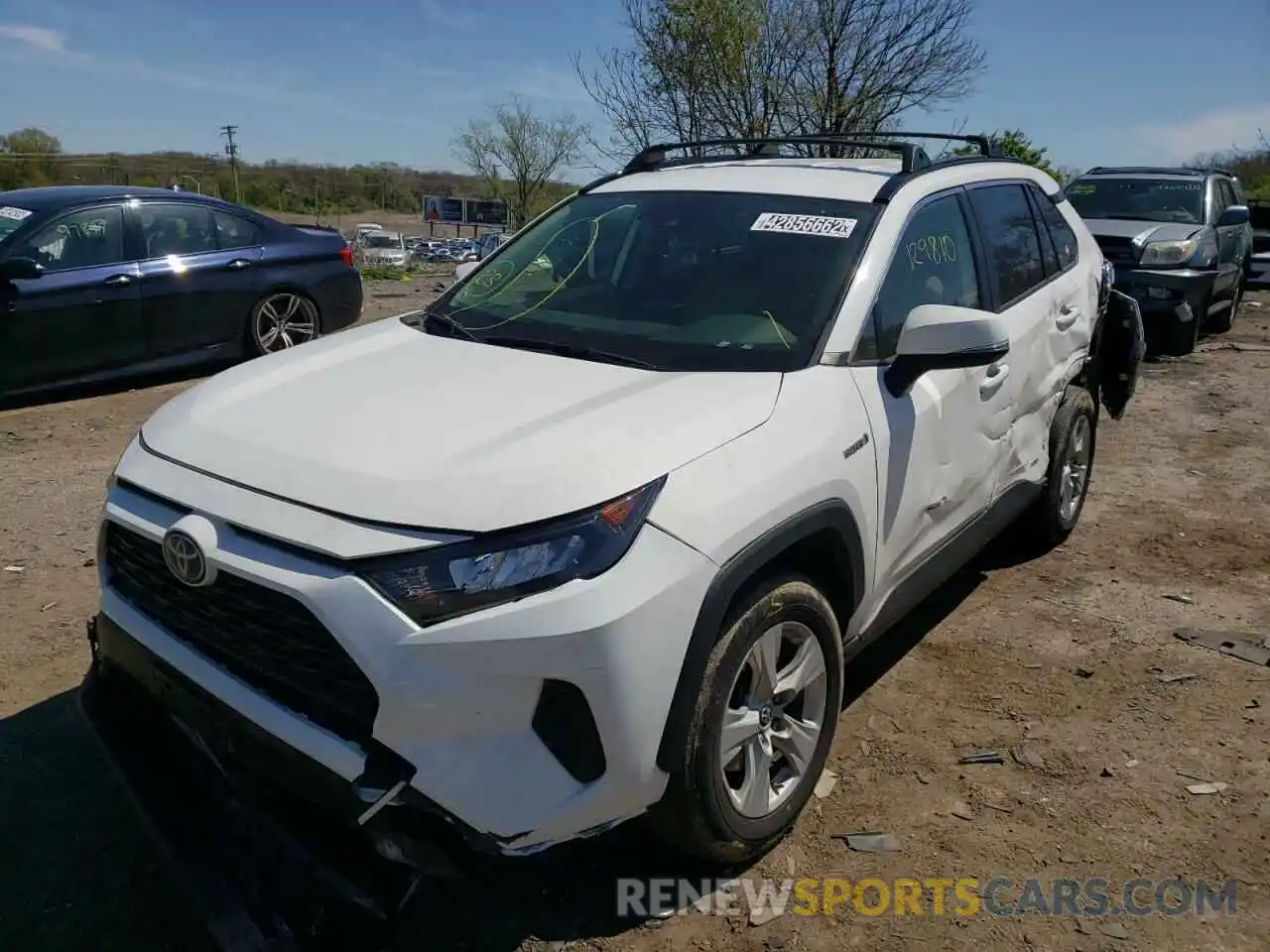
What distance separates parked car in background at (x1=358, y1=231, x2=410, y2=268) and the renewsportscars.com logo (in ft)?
63.2

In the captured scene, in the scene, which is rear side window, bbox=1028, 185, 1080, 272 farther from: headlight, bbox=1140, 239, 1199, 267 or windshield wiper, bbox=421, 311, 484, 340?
headlight, bbox=1140, 239, 1199, 267

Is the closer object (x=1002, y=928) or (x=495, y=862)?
(x=495, y=862)

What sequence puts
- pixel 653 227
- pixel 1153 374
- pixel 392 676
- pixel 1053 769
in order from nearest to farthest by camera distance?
pixel 392 676, pixel 1053 769, pixel 653 227, pixel 1153 374

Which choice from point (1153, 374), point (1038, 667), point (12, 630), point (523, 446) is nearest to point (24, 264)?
point (12, 630)

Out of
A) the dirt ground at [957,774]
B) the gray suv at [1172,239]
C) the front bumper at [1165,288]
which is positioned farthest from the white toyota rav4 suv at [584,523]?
the gray suv at [1172,239]

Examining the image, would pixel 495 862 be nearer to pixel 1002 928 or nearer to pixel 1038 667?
pixel 1002 928

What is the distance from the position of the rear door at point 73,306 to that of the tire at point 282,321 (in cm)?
91

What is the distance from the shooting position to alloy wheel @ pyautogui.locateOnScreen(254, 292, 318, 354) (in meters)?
8.12

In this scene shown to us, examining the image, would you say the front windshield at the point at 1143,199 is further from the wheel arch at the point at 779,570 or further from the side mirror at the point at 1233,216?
the wheel arch at the point at 779,570

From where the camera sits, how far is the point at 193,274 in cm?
764

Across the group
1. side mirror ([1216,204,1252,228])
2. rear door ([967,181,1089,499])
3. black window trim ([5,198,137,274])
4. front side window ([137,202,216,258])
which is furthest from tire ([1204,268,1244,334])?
black window trim ([5,198,137,274])

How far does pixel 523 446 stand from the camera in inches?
91.2

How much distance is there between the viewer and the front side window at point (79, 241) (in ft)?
22.9

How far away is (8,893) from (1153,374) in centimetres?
987
